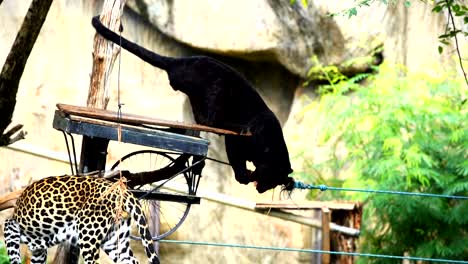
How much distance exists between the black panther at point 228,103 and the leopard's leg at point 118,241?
0.74m

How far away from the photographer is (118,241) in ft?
11.6

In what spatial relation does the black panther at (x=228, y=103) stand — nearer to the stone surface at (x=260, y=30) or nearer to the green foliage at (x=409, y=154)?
the green foliage at (x=409, y=154)

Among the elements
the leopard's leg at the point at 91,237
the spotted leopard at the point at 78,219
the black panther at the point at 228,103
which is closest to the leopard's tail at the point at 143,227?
the spotted leopard at the point at 78,219

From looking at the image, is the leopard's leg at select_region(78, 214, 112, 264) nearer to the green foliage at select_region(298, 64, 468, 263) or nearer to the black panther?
the black panther

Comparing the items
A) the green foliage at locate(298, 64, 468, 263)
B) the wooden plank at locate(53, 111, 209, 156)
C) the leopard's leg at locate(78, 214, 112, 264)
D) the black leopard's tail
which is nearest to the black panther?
the black leopard's tail

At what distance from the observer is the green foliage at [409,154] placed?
7348 millimetres

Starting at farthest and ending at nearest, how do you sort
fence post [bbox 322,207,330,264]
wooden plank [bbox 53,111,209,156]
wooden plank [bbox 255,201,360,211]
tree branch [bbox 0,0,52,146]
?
fence post [bbox 322,207,330,264], wooden plank [bbox 255,201,360,211], wooden plank [bbox 53,111,209,156], tree branch [bbox 0,0,52,146]

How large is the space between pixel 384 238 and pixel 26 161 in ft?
11.2

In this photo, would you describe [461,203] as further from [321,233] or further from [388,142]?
[321,233]

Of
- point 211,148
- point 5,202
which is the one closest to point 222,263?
point 211,148

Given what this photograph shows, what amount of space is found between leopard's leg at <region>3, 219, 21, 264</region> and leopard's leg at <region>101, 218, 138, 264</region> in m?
0.41

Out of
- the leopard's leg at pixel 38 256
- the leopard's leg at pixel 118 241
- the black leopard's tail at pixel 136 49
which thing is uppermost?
the black leopard's tail at pixel 136 49

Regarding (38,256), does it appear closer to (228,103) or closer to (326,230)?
(228,103)

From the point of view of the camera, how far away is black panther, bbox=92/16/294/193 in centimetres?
410
